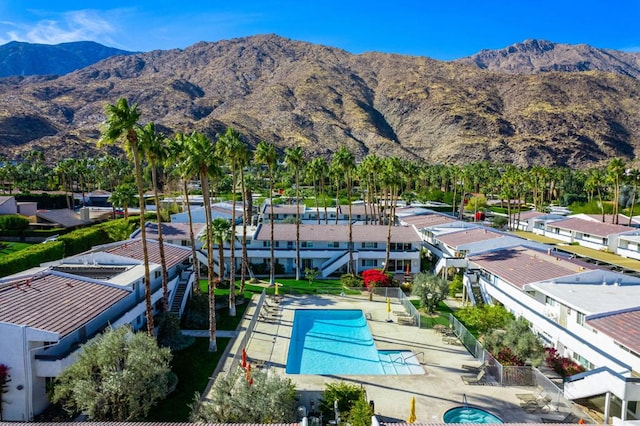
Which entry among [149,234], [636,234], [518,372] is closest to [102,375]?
[518,372]

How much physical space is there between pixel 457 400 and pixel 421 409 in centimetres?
231

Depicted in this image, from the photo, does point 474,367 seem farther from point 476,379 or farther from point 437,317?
point 437,317

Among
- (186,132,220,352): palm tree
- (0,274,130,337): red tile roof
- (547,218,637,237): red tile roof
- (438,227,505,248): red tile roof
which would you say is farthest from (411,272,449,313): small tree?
(547,218,637,237): red tile roof

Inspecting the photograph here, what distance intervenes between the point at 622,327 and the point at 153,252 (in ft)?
110

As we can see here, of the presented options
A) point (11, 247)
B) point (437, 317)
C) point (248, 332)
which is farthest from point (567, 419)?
point (11, 247)

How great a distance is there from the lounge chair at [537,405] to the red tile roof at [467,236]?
25.6m

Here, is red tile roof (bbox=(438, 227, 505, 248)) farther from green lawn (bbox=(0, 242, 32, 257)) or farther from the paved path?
green lawn (bbox=(0, 242, 32, 257))

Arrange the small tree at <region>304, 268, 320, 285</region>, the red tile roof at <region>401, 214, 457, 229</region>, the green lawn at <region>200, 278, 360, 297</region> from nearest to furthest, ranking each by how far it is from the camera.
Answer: the green lawn at <region>200, 278, 360, 297</region>, the small tree at <region>304, 268, 320, 285</region>, the red tile roof at <region>401, 214, 457, 229</region>

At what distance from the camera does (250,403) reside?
1881cm

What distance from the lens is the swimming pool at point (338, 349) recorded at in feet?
94.1

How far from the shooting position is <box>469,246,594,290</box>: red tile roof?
34.0 meters

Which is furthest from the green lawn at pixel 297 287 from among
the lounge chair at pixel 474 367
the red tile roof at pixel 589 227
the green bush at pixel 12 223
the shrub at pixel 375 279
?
the red tile roof at pixel 589 227

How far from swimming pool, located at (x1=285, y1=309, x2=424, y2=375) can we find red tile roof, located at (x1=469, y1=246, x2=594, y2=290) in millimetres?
11181

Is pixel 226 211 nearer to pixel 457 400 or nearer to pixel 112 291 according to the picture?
pixel 112 291
